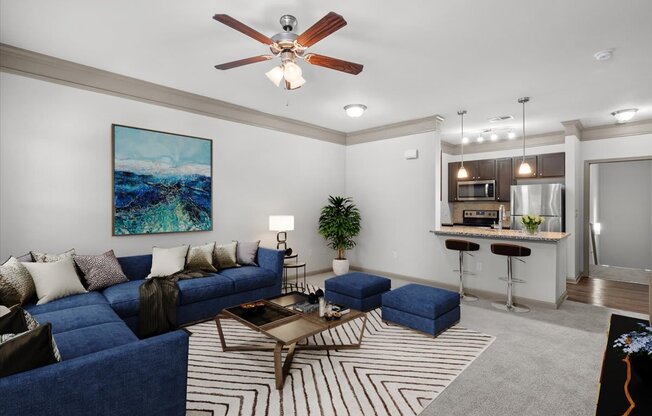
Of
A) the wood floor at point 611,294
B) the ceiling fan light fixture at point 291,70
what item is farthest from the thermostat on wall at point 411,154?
the ceiling fan light fixture at point 291,70

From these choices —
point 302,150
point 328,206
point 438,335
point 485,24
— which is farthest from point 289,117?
point 438,335

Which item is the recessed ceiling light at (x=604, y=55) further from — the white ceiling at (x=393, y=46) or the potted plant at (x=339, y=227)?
the potted plant at (x=339, y=227)

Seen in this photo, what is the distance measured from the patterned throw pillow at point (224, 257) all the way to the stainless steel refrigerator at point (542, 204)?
5058 millimetres

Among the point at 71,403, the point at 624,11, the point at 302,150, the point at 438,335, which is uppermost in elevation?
the point at 624,11

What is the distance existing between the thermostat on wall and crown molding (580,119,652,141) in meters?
3.16

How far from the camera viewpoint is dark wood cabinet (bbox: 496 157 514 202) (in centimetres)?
690

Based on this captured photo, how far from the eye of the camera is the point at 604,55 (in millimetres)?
3078

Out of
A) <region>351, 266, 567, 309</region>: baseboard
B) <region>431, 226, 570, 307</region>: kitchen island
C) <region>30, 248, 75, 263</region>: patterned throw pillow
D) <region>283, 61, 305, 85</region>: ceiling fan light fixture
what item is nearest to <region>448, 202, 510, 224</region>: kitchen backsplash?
<region>431, 226, 570, 307</region>: kitchen island

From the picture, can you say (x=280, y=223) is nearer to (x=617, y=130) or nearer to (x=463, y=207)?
(x=463, y=207)

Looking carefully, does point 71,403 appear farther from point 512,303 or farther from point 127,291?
point 512,303

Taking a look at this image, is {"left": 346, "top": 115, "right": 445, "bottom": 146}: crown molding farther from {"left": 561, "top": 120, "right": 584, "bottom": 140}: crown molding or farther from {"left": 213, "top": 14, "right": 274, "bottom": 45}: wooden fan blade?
{"left": 213, "top": 14, "right": 274, "bottom": 45}: wooden fan blade

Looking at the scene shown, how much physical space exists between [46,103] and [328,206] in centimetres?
409

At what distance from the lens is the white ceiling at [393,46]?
2.46 meters

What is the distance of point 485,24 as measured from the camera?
2635 mm
